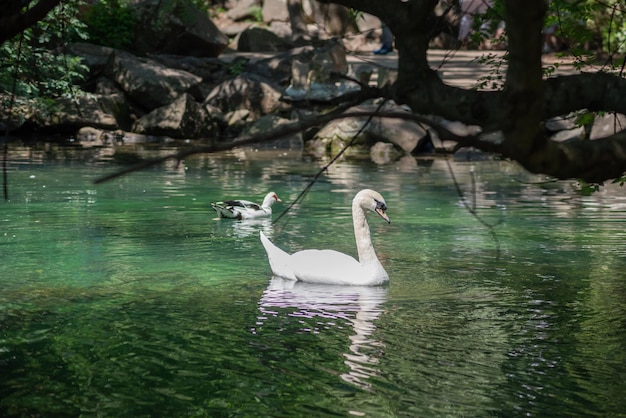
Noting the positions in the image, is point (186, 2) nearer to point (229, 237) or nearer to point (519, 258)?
point (229, 237)

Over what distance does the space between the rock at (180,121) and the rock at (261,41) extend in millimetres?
8255

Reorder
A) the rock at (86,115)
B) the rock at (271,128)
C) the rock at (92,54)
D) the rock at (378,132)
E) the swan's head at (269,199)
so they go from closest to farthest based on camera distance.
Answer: the swan's head at (269,199), the rock at (378,132), the rock at (271,128), the rock at (86,115), the rock at (92,54)

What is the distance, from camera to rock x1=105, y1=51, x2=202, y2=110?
32.4m

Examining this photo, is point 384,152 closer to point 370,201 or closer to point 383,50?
point 383,50

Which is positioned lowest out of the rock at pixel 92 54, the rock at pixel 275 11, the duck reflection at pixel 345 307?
the duck reflection at pixel 345 307

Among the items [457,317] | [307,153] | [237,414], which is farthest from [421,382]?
[307,153]

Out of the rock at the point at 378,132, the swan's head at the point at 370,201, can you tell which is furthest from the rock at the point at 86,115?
the swan's head at the point at 370,201

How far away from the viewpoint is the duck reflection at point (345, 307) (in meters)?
8.62

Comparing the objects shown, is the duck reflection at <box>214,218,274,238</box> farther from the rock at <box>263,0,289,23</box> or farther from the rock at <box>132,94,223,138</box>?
the rock at <box>263,0,289,23</box>

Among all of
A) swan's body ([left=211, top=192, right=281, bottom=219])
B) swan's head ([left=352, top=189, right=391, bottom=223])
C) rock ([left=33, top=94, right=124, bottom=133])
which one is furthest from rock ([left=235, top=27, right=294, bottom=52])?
swan's head ([left=352, top=189, right=391, bottom=223])

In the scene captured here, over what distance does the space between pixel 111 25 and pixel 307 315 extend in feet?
90.7

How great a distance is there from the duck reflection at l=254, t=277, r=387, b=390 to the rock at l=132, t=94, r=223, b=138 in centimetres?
1945

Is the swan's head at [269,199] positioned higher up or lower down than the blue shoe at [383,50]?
lower down

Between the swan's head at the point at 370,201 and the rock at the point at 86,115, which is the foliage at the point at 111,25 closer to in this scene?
the rock at the point at 86,115
